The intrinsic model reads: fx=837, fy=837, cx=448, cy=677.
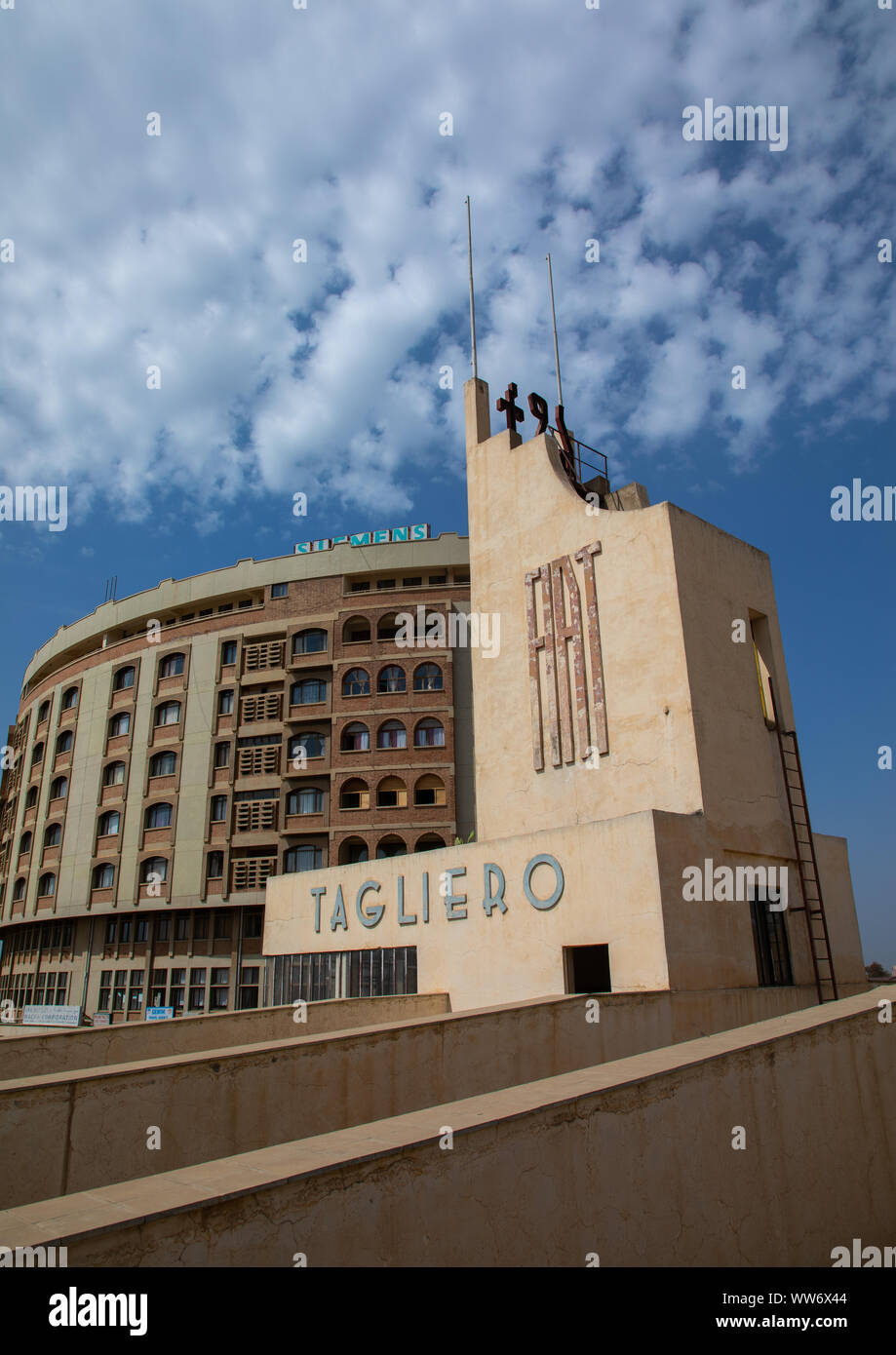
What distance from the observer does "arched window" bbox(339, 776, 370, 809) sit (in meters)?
40.6

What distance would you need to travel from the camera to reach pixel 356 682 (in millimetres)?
42562

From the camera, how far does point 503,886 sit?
15578 millimetres

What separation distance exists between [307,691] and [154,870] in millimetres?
12201

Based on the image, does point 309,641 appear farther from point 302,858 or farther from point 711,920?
point 711,920

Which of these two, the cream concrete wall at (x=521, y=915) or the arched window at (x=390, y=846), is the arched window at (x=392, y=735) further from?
the cream concrete wall at (x=521, y=915)

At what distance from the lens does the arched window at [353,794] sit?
133 ft

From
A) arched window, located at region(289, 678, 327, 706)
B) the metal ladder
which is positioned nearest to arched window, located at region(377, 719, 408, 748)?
arched window, located at region(289, 678, 327, 706)

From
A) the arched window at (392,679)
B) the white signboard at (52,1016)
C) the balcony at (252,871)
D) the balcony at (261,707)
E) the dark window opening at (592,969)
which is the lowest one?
the white signboard at (52,1016)

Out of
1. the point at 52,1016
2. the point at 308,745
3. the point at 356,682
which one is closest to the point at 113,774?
the point at 308,745

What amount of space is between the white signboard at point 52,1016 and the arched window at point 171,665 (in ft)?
58.2

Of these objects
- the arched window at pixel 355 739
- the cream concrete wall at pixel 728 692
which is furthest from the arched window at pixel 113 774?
the cream concrete wall at pixel 728 692

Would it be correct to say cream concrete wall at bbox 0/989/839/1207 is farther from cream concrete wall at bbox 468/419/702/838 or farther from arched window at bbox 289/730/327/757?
arched window at bbox 289/730/327/757

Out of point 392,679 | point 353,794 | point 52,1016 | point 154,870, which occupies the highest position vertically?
point 392,679

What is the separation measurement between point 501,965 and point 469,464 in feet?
39.1
